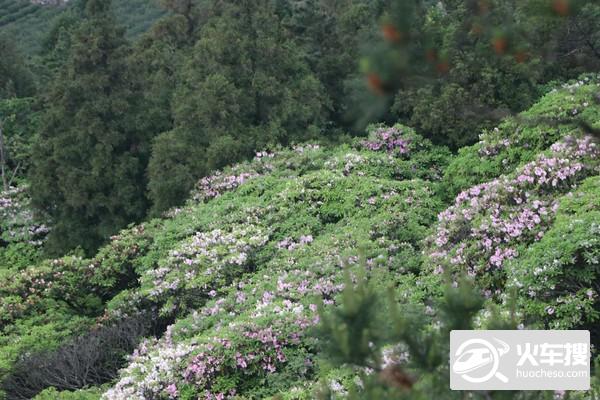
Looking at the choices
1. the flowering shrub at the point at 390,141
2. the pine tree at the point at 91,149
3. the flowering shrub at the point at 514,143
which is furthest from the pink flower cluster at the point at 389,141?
the pine tree at the point at 91,149

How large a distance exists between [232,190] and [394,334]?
9.95 meters

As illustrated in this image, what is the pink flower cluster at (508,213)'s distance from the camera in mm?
7285

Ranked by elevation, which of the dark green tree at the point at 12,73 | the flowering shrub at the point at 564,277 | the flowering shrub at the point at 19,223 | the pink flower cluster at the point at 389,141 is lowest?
the flowering shrub at the point at 19,223

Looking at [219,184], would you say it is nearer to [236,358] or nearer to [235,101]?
[235,101]

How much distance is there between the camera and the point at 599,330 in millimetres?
6496

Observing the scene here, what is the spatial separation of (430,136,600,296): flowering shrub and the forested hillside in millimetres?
32

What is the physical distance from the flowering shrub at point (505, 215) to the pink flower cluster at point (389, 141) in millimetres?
3950

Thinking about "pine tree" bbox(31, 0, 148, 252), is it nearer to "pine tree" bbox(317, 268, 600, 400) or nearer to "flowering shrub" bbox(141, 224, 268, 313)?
"flowering shrub" bbox(141, 224, 268, 313)

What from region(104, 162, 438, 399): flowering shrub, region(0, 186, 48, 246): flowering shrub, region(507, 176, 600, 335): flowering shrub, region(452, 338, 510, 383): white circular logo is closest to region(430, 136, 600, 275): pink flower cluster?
region(507, 176, 600, 335): flowering shrub

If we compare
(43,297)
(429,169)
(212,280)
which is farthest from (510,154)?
(43,297)

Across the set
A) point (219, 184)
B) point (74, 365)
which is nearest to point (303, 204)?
point (219, 184)

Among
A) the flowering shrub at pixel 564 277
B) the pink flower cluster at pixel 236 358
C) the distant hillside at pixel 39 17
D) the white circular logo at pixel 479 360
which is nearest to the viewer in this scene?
the white circular logo at pixel 479 360

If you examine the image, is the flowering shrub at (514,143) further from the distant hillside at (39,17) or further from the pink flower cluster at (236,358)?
the distant hillside at (39,17)

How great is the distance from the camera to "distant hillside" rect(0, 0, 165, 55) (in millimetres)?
40938
